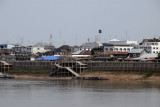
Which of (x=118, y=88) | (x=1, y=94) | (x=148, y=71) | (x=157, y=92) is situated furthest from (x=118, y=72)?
(x=1, y=94)

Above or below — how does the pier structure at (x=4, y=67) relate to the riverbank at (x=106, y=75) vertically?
above

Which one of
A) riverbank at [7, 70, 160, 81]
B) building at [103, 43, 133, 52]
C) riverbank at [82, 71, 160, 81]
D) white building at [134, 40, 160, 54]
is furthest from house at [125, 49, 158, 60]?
riverbank at [7, 70, 160, 81]

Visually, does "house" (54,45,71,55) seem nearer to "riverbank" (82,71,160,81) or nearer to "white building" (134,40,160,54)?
"white building" (134,40,160,54)

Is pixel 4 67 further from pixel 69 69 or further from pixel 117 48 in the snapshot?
pixel 117 48

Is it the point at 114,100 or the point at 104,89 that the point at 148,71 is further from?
the point at 114,100

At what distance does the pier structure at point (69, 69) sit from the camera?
11806 centimetres

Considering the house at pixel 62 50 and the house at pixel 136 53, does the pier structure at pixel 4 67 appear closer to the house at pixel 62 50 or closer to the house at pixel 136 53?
the house at pixel 136 53

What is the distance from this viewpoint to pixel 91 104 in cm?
6438

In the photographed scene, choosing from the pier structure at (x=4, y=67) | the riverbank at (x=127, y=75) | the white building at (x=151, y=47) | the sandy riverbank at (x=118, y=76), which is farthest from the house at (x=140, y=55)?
the pier structure at (x=4, y=67)

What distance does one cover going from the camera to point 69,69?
389ft

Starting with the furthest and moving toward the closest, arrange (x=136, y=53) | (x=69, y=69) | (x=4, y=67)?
(x=136, y=53)
(x=4, y=67)
(x=69, y=69)

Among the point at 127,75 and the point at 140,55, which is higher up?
the point at 140,55

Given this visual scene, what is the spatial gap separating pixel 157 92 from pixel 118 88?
9.35 meters

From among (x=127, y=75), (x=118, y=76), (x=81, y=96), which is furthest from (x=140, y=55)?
(x=81, y=96)
